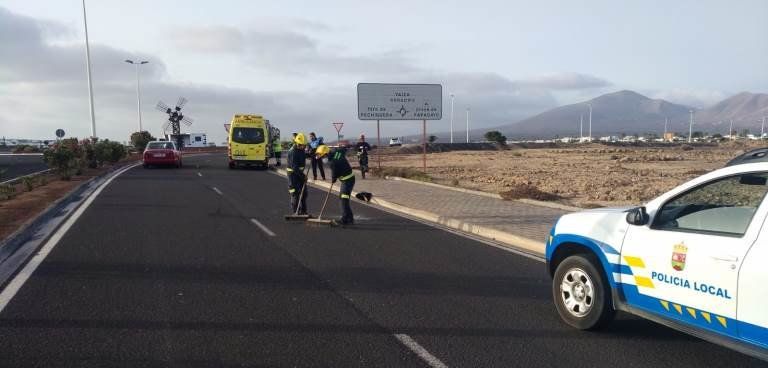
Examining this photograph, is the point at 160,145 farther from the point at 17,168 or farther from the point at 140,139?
the point at 140,139

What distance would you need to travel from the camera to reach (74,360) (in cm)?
448

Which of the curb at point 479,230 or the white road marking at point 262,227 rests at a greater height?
the white road marking at point 262,227

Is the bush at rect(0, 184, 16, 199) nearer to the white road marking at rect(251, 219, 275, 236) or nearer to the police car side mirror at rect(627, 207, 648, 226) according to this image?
the white road marking at rect(251, 219, 275, 236)

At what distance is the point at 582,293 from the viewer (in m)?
5.33

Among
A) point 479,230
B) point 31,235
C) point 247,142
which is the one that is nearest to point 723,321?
point 479,230

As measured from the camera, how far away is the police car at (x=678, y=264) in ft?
12.7

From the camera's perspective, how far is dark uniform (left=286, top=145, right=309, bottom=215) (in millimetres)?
11844

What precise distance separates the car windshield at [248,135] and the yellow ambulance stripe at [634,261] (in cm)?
2680

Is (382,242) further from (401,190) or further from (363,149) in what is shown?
(363,149)

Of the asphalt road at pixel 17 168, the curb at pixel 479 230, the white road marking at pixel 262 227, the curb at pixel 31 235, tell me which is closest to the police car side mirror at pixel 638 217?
the curb at pixel 479 230

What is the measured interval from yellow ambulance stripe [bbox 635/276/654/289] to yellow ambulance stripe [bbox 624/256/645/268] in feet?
0.31

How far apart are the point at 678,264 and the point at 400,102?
23266 mm

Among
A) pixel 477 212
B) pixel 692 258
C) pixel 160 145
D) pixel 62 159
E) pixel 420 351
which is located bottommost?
pixel 420 351

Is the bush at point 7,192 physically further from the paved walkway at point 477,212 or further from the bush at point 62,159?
the paved walkway at point 477,212
